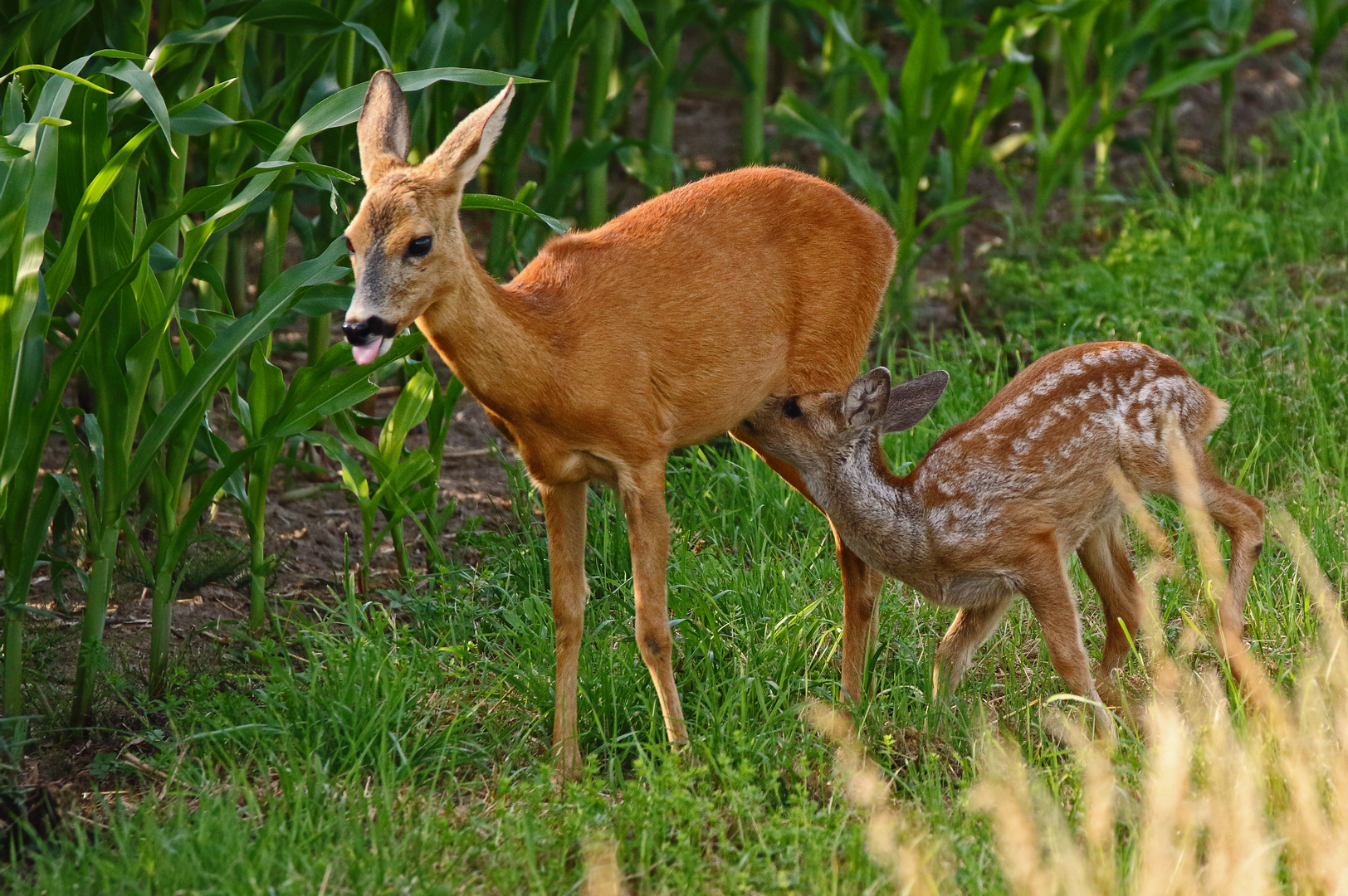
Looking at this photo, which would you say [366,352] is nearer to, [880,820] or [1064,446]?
[880,820]

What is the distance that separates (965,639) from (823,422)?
2.56 ft

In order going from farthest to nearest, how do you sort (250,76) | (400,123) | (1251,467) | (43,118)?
(250,76) < (1251,467) < (400,123) < (43,118)

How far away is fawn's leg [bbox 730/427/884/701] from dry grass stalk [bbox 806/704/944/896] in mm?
270

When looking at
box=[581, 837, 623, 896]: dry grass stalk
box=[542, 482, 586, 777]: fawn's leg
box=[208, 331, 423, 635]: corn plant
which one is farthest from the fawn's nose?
box=[581, 837, 623, 896]: dry grass stalk

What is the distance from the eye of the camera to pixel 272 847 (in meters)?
3.21

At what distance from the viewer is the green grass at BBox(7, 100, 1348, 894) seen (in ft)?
10.6

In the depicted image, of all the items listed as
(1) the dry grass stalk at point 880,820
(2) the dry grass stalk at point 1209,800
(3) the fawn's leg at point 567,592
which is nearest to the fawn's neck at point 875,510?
(1) the dry grass stalk at point 880,820

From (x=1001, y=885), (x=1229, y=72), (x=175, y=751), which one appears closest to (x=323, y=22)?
(x=175, y=751)

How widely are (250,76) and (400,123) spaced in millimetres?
2414

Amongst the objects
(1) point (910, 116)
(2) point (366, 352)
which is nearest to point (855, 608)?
(2) point (366, 352)

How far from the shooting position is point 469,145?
3.41 meters

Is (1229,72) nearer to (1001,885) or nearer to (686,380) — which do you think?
(686,380)

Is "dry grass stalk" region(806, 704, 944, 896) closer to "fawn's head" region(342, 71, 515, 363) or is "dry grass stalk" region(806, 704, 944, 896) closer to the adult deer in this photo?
the adult deer

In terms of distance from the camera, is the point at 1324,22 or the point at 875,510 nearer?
the point at 875,510
